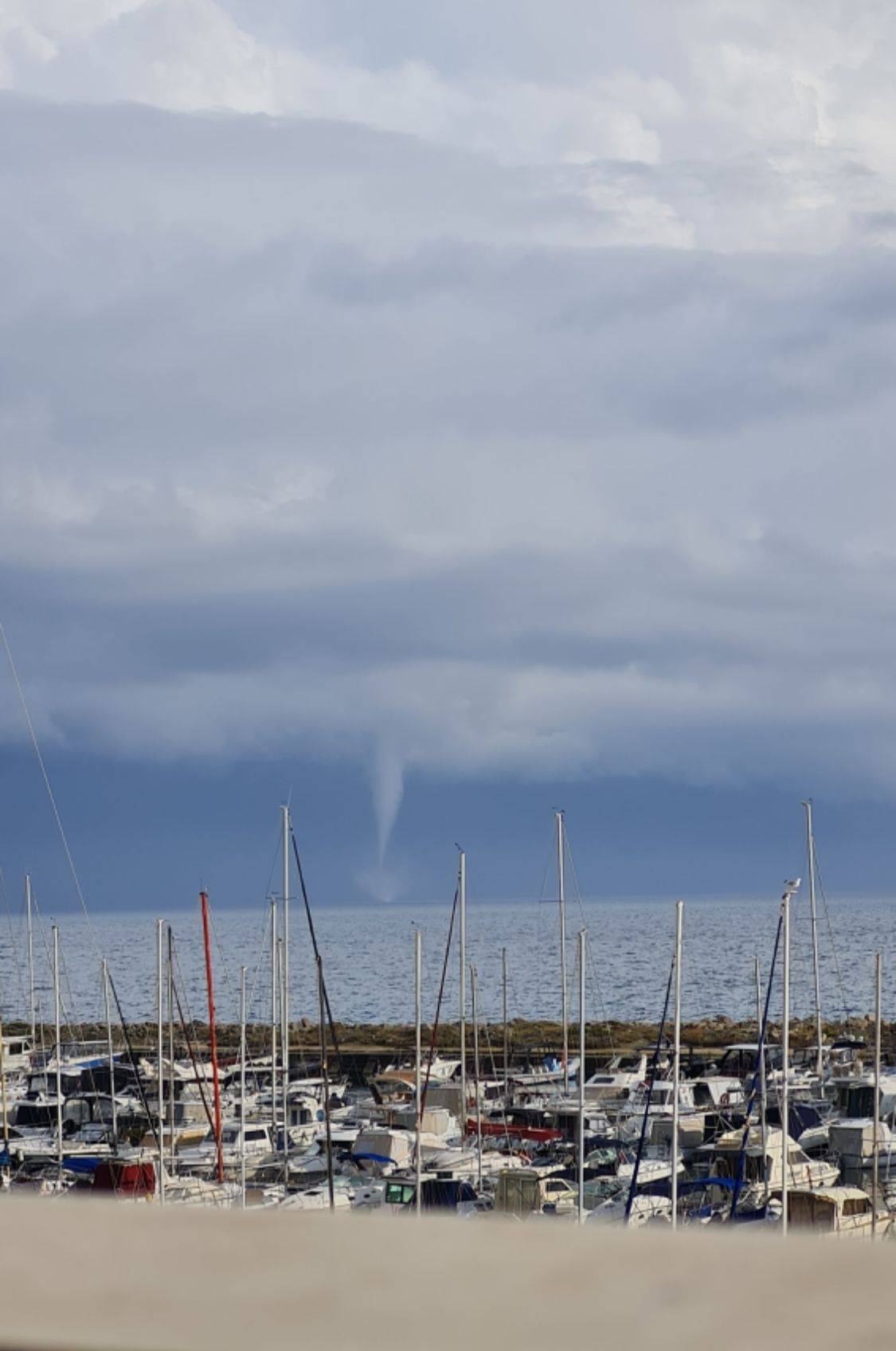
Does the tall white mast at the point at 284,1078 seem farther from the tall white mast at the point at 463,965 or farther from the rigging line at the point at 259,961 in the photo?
the rigging line at the point at 259,961

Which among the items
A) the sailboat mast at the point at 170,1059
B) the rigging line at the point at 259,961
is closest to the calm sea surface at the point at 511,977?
the rigging line at the point at 259,961

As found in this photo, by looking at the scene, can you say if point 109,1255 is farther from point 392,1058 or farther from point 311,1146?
point 392,1058

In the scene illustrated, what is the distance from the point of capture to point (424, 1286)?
171 cm

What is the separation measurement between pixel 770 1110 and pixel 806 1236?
3525 centimetres

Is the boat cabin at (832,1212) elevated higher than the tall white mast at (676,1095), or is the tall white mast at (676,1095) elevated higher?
the tall white mast at (676,1095)

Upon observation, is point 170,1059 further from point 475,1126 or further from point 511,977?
point 511,977

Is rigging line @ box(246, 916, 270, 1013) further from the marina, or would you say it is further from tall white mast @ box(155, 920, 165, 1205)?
tall white mast @ box(155, 920, 165, 1205)

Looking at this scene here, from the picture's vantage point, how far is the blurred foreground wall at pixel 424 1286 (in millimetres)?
1605

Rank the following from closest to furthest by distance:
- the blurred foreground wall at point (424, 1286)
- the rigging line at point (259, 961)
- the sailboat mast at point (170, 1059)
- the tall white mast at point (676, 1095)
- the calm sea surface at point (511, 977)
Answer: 1. the blurred foreground wall at point (424, 1286)
2. the tall white mast at point (676, 1095)
3. the sailboat mast at point (170, 1059)
4. the rigging line at point (259, 961)
5. the calm sea surface at point (511, 977)

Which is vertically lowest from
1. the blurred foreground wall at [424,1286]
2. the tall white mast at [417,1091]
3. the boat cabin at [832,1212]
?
the boat cabin at [832,1212]

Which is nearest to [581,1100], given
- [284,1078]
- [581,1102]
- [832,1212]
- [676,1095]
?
[581,1102]

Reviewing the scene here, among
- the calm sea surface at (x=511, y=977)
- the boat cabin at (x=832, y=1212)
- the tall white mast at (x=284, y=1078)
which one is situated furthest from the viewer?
the calm sea surface at (x=511, y=977)

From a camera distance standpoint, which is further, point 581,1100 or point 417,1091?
point 417,1091

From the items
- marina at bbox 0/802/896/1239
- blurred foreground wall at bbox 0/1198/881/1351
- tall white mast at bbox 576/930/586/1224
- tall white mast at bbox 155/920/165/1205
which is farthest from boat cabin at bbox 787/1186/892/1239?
blurred foreground wall at bbox 0/1198/881/1351
